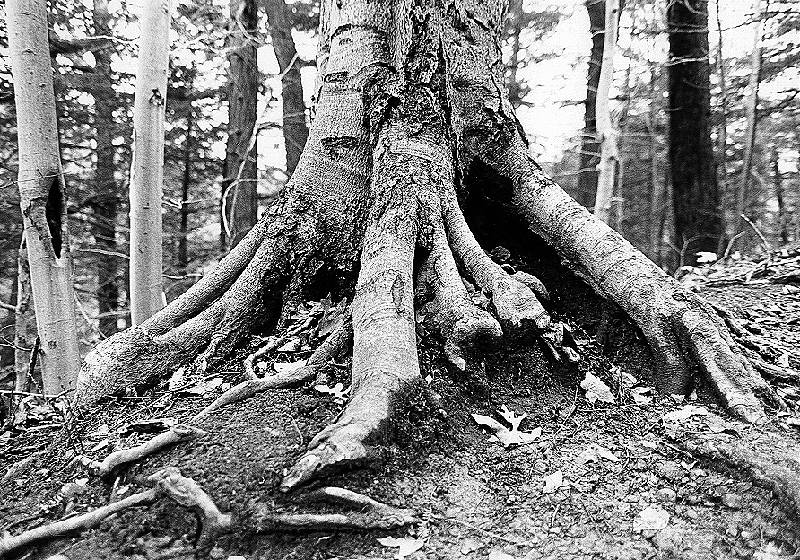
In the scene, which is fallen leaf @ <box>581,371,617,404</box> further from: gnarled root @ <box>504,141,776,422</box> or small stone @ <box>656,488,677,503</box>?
small stone @ <box>656,488,677,503</box>

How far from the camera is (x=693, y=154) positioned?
7898 millimetres

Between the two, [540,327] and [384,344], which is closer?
[384,344]

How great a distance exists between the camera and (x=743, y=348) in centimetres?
280

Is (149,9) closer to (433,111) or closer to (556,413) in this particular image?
(433,111)

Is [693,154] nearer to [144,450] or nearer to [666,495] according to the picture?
[666,495]

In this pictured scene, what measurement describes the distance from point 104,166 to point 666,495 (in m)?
11.6

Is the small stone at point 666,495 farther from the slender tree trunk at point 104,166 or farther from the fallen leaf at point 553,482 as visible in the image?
the slender tree trunk at point 104,166

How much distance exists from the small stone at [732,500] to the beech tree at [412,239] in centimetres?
66

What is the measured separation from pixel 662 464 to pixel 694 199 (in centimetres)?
710

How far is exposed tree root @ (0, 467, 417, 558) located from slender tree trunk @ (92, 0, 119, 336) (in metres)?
7.89

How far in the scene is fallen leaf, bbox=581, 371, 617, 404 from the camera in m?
2.49

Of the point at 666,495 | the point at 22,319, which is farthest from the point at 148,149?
the point at 22,319

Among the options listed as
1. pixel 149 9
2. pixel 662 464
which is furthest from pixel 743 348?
pixel 149 9

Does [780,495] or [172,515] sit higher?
[780,495]
